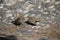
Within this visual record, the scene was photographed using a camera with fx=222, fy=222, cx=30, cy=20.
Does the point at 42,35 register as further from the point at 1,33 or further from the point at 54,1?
the point at 54,1

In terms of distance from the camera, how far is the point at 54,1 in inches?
189

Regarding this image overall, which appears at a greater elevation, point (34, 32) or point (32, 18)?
point (32, 18)

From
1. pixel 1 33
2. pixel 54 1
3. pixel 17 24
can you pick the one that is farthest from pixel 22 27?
pixel 54 1

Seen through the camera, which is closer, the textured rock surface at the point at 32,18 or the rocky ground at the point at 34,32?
the rocky ground at the point at 34,32

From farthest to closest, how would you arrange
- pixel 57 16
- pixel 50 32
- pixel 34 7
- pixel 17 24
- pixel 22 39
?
pixel 34 7, pixel 57 16, pixel 17 24, pixel 50 32, pixel 22 39

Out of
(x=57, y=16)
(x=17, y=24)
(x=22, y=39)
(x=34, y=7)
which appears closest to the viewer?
(x=22, y=39)

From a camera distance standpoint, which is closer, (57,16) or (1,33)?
(1,33)

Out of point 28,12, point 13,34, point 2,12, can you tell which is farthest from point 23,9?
point 13,34

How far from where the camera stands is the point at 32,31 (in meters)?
3.74

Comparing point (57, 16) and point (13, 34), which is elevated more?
point (57, 16)

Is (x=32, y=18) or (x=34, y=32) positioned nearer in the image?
(x=34, y=32)

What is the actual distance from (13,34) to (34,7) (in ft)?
3.76

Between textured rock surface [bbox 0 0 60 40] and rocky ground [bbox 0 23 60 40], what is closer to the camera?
rocky ground [bbox 0 23 60 40]

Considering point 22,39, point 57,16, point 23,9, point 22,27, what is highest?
point 23,9
